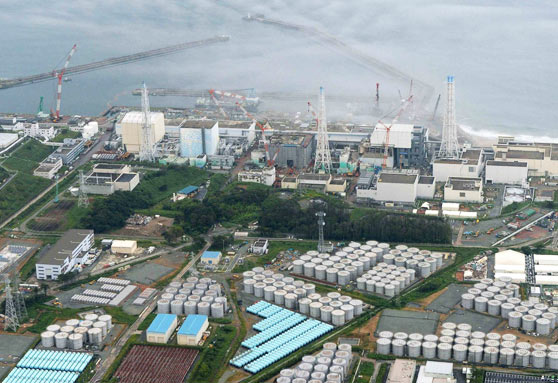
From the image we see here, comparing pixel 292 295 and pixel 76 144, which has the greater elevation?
pixel 76 144

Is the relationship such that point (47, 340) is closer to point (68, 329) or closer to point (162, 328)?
point (68, 329)

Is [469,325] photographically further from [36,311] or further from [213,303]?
[36,311]

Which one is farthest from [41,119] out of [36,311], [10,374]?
[10,374]

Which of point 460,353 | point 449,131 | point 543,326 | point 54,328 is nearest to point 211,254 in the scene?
point 54,328

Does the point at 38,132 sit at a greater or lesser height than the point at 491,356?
greater

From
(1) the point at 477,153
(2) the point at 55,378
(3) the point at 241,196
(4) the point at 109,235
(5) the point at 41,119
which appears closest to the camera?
(2) the point at 55,378

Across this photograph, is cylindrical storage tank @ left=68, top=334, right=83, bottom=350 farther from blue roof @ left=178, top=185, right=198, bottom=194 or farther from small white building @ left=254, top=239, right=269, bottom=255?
blue roof @ left=178, top=185, right=198, bottom=194

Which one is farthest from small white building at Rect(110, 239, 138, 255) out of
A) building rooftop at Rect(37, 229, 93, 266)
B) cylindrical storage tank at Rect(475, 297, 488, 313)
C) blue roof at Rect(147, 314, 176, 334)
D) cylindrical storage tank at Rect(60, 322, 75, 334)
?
cylindrical storage tank at Rect(475, 297, 488, 313)
